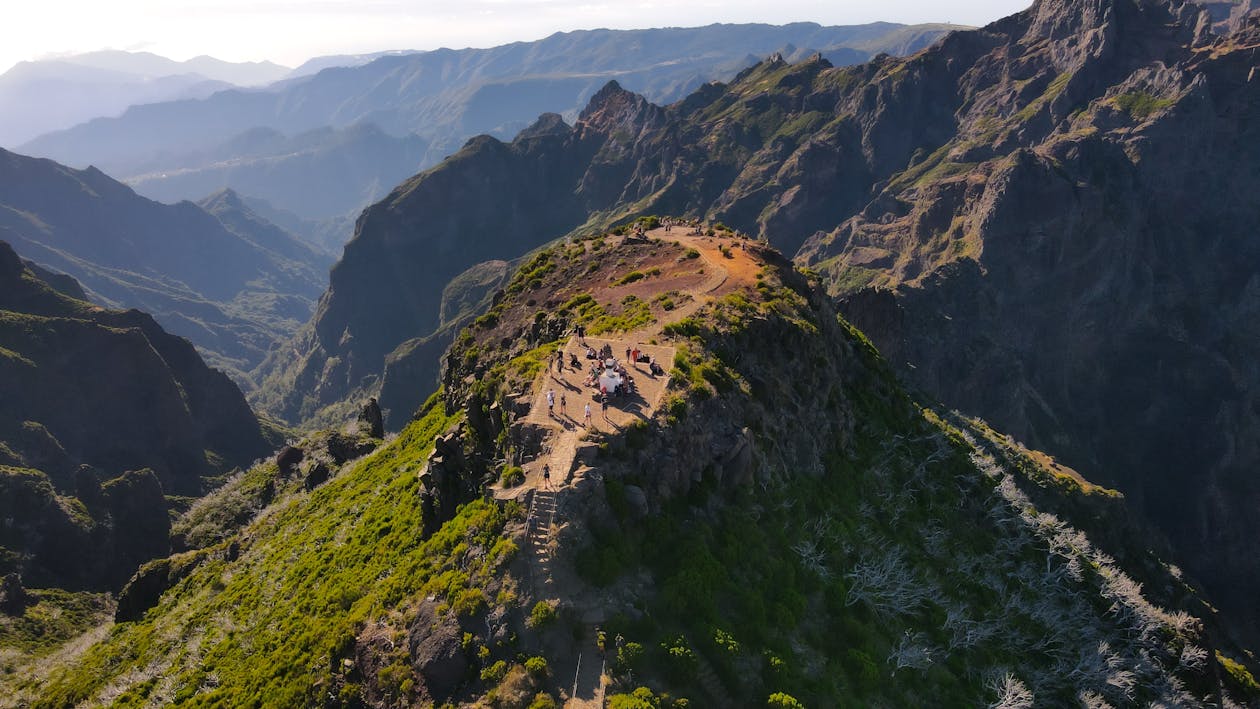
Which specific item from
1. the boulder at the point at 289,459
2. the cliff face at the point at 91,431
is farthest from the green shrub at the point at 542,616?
the cliff face at the point at 91,431

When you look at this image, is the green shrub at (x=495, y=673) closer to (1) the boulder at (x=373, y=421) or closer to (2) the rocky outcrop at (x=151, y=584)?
(2) the rocky outcrop at (x=151, y=584)

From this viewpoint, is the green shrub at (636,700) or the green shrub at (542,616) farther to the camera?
the green shrub at (542,616)

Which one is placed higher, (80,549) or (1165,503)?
(80,549)

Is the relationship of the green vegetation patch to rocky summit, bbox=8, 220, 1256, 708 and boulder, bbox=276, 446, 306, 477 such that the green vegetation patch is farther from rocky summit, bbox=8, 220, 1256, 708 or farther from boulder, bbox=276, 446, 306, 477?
boulder, bbox=276, 446, 306, 477

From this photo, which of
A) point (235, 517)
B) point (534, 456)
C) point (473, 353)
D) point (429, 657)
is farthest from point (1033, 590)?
point (235, 517)

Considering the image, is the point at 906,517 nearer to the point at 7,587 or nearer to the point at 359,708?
the point at 359,708

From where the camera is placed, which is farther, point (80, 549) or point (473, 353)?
point (80, 549)

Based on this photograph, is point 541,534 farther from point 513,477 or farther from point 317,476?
point 317,476
